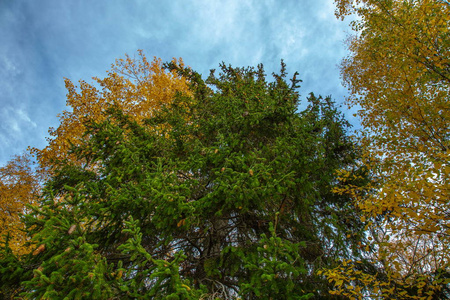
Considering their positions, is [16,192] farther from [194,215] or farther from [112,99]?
[194,215]

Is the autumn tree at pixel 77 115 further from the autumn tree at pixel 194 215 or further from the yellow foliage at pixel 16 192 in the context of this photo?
the autumn tree at pixel 194 215

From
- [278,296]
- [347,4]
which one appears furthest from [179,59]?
[278,296]

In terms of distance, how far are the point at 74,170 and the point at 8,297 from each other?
2365mm

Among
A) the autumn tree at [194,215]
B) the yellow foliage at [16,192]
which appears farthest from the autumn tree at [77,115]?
the autumn tree at [194,215]

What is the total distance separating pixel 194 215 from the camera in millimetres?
3109

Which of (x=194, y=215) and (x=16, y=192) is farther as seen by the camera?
(x=16, y=192)

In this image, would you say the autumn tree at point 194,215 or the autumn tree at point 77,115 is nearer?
the autumn tree at point 194,215

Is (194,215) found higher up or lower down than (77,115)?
lower down

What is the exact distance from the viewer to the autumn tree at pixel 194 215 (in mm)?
2123

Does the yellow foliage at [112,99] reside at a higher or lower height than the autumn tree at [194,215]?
higher

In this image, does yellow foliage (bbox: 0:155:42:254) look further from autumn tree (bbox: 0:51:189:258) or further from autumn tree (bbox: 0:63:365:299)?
autumn tree (bbox: 0:63:365:299)

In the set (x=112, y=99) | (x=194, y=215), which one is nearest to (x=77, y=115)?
(x=112, y=99)

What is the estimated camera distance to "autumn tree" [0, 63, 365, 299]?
2.12 m

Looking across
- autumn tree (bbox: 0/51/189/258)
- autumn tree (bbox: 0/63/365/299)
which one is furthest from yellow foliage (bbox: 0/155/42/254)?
autumn tree (bbox: 0/63/365/299)
